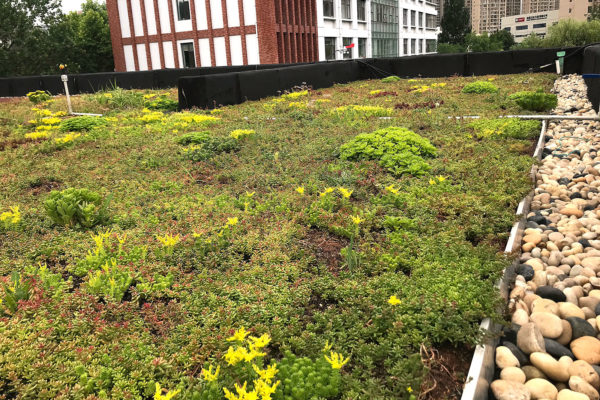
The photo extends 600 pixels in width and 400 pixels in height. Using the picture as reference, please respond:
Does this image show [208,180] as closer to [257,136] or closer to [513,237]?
[257,136]

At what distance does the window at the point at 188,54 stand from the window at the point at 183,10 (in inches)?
76.0

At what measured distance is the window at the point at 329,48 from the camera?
1500 inches

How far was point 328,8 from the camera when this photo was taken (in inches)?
1490

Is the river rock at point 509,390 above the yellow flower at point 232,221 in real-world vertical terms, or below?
below

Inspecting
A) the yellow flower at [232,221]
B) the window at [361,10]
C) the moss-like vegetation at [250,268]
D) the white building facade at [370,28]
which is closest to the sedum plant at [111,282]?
the moss-like vegetation at [250,268]

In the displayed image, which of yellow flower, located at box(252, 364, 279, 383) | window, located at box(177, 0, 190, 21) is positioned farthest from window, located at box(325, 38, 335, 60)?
yellow flower, located at box(252, 364, 279, 383)

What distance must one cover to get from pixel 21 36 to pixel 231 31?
2757cm

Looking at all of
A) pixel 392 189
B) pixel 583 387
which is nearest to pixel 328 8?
pixel 392 189

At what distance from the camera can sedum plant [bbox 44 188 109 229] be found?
4.71 meters

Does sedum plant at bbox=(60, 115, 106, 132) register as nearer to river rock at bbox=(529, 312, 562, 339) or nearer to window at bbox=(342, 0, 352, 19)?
river rock at bbox=(529, 312, 562, 339)

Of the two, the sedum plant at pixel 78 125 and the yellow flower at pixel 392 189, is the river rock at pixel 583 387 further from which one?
the sedum plant at pixel 78 125

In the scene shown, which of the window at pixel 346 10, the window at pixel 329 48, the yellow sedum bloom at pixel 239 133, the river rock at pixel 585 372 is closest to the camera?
the river rock at pixel 585 372

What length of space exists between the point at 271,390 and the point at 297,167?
462cm

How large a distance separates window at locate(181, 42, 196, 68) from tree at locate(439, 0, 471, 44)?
5818 centimetres
